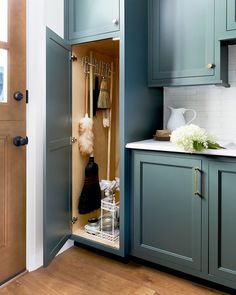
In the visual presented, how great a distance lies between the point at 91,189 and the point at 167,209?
31.2 inches

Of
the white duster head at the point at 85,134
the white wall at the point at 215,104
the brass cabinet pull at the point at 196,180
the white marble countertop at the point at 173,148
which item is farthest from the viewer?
the white duster head at the point at 85,134

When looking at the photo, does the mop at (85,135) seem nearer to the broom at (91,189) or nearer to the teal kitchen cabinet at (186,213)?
the broom at (91,189)

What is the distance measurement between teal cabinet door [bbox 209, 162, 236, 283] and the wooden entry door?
51.2 inches

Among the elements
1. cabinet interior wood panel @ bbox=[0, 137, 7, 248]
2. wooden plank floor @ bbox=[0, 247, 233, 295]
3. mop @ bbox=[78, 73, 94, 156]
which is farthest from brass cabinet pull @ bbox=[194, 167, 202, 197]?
cabinet interior wood panel @ bbox=[0, 137, 7, 248]

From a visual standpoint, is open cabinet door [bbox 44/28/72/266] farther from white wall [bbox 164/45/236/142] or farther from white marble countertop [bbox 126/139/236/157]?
white wall [bbox 164/45/236/142]

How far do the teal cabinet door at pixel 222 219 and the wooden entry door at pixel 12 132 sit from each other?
1299 millimetres

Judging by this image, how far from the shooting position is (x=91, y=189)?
98.7 inches

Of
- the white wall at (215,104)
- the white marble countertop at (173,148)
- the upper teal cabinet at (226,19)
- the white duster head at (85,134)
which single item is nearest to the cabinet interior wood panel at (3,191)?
the white duster head at (85,134)

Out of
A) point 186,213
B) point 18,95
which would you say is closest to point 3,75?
point 18,95

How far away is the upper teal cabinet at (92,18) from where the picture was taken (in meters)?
2.07

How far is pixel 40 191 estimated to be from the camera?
6.91ft

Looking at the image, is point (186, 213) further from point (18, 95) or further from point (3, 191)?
point (18, 95)

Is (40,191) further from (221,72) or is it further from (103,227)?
(221,72)

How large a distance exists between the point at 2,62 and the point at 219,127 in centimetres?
173
